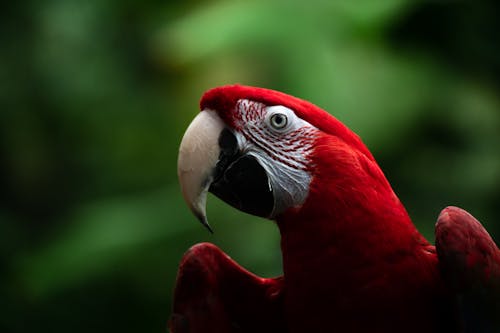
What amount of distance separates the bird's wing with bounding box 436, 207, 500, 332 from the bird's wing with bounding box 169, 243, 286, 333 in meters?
0.32

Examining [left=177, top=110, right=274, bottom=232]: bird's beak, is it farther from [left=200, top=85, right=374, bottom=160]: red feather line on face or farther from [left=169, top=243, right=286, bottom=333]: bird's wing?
[left=169, top=243, right=286, bottom=333]: bird's wing

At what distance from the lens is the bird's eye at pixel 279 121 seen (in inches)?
50.8

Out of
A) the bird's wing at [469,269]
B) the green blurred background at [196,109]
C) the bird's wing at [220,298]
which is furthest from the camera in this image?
the green blurred background at [196,109]

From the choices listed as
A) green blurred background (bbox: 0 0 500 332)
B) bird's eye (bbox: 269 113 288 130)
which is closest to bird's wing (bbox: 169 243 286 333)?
bird's eye (bbox: 269 113 288 130)

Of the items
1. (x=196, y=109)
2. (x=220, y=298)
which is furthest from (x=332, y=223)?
(x=196, y=109)

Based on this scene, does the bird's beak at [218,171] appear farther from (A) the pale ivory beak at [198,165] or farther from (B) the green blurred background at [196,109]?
(B) the green blurred background at [196,109]

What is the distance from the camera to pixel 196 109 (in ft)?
8.82

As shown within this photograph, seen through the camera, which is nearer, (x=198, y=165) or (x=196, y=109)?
(x=198, y=165)

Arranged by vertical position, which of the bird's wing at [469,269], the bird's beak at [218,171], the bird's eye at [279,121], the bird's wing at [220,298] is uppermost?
the bird's eye at [279,121]

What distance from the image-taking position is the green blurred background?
2.48 metres

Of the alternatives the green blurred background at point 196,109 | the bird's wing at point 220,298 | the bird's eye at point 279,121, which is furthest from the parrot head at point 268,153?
the green blurred background at point 196,109

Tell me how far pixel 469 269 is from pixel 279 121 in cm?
37

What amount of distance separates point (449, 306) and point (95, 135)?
2.33 metres

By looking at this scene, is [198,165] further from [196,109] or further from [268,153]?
[196,109]
